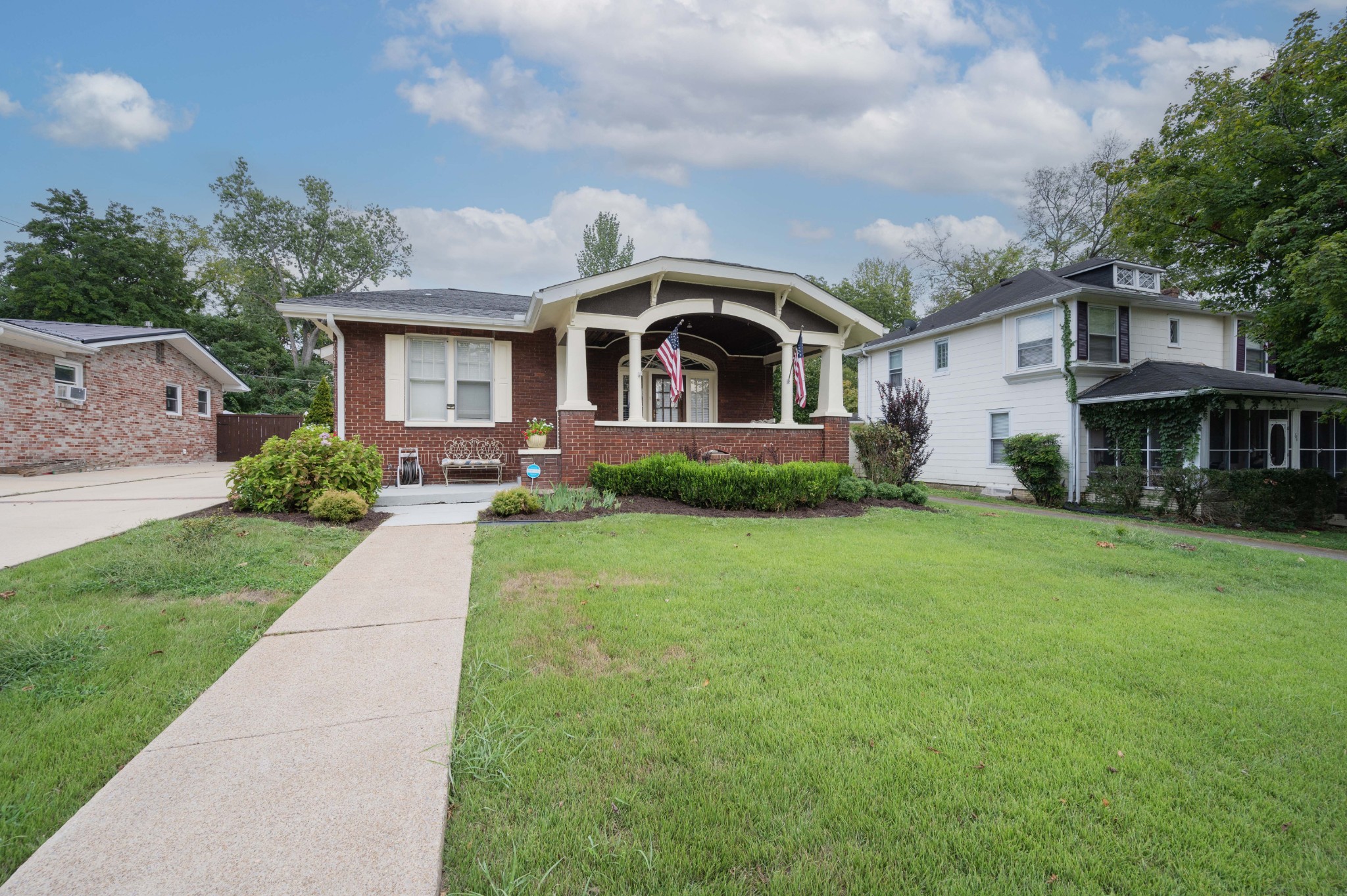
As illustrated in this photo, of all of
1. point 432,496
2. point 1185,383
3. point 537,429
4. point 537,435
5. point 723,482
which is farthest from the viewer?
point 1185,383

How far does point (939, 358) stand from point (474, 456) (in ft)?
48.5

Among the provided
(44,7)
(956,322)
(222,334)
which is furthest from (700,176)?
(222,334)

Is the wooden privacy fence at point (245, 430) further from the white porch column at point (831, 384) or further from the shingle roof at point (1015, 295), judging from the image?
the shingle roof at point (1015, 295)

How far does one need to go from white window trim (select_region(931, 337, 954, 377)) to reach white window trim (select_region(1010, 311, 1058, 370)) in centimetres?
223

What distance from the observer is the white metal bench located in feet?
35.2

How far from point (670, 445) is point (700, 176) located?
12.6m

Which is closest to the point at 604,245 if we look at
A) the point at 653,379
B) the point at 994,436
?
the point at 653,379

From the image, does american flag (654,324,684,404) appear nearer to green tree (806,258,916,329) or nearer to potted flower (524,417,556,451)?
potted flower (524,417,556,451)

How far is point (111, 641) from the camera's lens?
3.23m

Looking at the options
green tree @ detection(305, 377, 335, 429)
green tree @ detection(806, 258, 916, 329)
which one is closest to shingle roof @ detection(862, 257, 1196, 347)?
green tree @ detection(806, 258, 916, 329)

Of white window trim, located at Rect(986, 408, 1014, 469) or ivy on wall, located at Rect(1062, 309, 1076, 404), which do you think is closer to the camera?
ivy on wall, located at Rect(1062, 309, 1076, 404)

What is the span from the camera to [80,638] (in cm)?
317

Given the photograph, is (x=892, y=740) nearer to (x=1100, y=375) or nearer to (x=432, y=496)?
(x=432, y=496)

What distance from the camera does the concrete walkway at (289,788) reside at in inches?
60.5
